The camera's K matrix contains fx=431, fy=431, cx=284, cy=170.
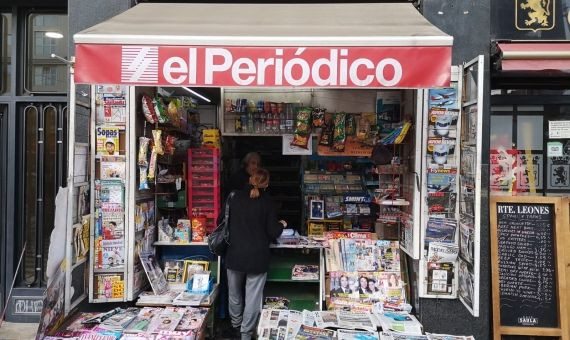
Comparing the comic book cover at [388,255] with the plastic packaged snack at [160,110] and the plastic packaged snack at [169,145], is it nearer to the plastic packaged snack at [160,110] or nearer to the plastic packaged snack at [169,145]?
the plastic packaged snack at [169,145]

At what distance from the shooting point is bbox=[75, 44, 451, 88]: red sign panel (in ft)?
9.59

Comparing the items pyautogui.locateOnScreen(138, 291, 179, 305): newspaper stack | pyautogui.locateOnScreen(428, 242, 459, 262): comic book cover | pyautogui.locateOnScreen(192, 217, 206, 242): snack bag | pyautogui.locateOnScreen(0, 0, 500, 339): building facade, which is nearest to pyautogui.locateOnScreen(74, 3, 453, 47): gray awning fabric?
pyautogui.locateOnScreen(0, 0, 500, 339): building facade

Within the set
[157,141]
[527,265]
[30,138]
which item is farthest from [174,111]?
[527,265]

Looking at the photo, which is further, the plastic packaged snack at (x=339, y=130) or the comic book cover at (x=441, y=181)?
the plastic packaged snack at (x=339, y=130)

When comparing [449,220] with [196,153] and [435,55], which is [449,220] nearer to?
[435,55]

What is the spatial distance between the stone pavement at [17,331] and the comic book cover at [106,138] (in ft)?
6.77

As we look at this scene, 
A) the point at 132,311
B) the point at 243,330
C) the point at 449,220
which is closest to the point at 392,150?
the point at 449,220

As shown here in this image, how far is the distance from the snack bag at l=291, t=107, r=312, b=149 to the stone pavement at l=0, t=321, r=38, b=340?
333 cm

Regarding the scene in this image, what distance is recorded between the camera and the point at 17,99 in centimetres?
470

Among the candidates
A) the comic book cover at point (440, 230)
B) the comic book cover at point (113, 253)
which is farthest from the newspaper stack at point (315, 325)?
the comic book cover at point (113, 253)

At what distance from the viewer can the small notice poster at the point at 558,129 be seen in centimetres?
420

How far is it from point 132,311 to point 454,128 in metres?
3.32

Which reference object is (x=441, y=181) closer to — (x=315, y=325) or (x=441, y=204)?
(x=441, y=204)

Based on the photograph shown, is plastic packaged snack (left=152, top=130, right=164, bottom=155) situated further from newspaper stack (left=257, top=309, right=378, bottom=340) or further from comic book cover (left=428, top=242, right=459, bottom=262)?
comic book cover (left=428, top=242, right=459, bottom=262)
